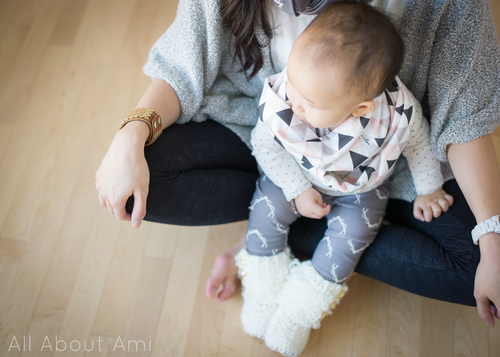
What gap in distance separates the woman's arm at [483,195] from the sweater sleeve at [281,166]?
34 centimetres

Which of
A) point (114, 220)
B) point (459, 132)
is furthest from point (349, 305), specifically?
point (114, 220)

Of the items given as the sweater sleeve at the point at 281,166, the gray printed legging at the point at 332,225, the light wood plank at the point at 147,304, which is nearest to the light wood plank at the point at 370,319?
the gray printed legging at the point at 332,225

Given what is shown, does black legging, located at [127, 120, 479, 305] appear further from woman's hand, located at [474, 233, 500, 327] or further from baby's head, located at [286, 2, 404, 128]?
baby's head, located at [286, 2, 404, 128]

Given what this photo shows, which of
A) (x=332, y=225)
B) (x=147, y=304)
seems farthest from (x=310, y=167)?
(x=147, y=304)

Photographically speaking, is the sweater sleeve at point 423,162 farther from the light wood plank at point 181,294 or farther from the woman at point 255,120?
the light wood plank at point 181,294

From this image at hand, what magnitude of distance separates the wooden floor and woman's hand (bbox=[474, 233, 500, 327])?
318 millimetres

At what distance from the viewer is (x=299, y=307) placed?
1008 millimetres

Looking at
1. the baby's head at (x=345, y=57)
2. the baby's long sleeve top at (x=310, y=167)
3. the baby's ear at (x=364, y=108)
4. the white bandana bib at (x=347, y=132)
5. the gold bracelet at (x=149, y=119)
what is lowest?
the baby's long sleeve top at (x=310, y=167)

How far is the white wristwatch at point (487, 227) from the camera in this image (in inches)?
32.5

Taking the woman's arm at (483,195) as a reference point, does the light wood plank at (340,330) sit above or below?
below

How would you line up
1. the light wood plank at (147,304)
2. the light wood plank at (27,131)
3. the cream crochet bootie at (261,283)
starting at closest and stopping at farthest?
1. the cream crochet bootie at (261,283)
2. the light wood plank at (147,304)
3. the light wood plank at (27,131)

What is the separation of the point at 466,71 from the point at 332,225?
0.46m

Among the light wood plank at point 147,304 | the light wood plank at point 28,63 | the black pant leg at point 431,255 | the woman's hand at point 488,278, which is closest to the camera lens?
the woman's hand at point 488,278

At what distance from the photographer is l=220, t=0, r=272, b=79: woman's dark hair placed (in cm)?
84
